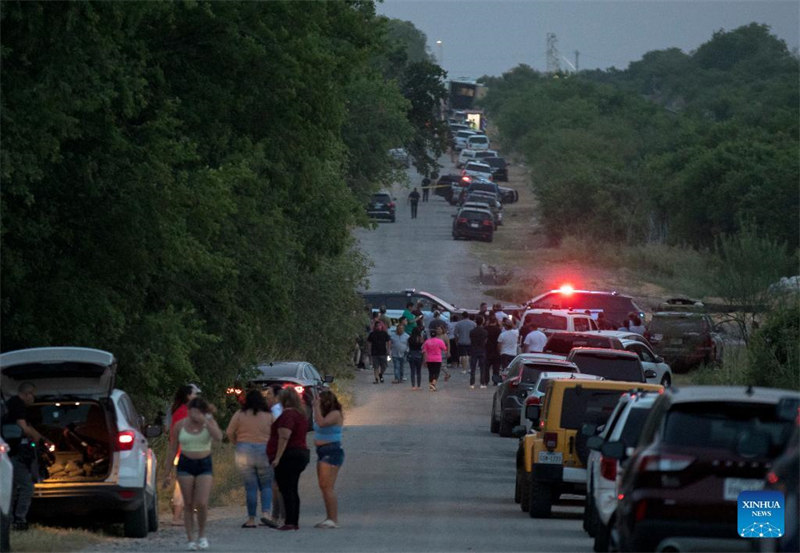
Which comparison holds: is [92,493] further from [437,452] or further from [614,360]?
[614,360]

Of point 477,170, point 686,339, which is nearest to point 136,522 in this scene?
point 686,339

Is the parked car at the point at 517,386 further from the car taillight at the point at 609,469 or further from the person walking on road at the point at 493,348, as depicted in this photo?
the car taillight at the point at 609,469

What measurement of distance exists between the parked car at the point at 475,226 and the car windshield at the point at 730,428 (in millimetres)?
65312

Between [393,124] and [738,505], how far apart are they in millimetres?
Result: 42539

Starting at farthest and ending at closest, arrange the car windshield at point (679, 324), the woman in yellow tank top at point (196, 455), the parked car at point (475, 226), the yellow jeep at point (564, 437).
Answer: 1. the parked car at point (475, 226)
2. the car windshield at point (679, 324)
3. the yellow jeep at point (564, 437)
4. the woman in yellow tank top at point (196, 455)

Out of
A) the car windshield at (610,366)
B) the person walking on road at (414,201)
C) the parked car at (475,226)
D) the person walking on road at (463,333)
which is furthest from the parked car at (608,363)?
the person walking on road at (414,201)

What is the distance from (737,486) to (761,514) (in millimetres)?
316

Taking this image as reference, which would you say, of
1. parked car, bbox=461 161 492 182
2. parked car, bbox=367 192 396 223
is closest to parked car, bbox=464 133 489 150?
parked car, bbox=461 161 492 182

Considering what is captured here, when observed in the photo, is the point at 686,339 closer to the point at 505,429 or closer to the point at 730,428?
the point at 505,429

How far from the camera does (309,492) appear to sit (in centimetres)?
2152

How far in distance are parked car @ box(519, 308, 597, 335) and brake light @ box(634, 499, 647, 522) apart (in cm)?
2789

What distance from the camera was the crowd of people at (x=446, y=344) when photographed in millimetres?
37469

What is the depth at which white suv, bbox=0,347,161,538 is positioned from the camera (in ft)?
50.5

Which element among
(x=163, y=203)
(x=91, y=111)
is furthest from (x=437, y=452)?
(x=91, y=111)
